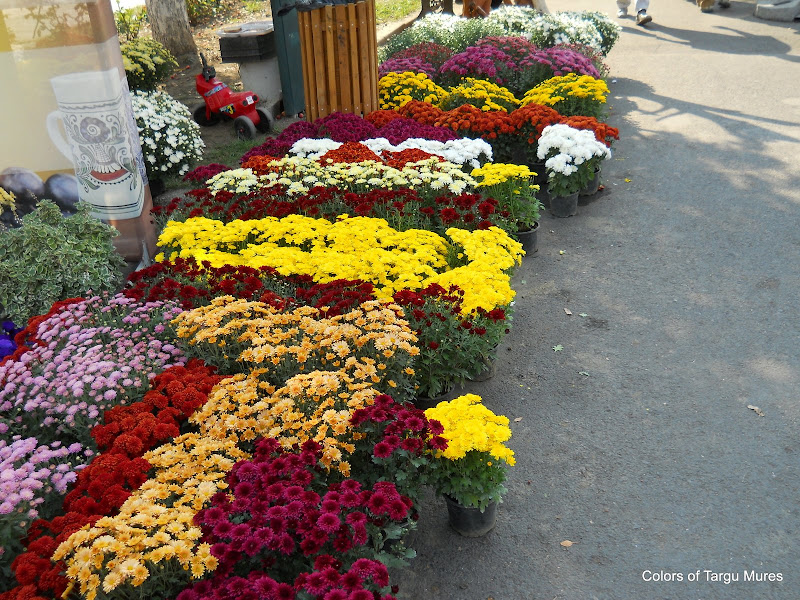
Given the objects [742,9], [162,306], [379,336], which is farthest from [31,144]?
[742,9]

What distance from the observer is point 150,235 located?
19.0 ft

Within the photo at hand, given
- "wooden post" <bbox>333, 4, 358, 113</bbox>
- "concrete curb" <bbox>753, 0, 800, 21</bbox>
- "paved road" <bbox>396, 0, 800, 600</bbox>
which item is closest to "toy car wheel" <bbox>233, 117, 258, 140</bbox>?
"wooden post" <bbox>333, 4, 358, 113</bbox>

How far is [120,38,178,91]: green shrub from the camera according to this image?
898 cm

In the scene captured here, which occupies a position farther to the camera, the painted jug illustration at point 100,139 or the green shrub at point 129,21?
the green shrub at point 129,21

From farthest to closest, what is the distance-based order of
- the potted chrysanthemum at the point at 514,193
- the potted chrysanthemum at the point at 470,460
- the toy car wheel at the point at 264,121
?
the toy car wheel at the point at 264,121 < the potted chrysanthemum at the point at 514,193 < the potted chrysanthemum at the point at 470,460

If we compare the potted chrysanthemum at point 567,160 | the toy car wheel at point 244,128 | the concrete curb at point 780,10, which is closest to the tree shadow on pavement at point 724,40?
the concrete curb at point 780,10

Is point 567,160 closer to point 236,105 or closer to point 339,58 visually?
point 339,58

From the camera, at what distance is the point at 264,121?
9008mm

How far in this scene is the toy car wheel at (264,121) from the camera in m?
8.95

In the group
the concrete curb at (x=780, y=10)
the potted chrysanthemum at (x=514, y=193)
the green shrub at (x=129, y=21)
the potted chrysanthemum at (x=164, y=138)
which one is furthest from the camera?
the concrete curb at (x=780, y=10)

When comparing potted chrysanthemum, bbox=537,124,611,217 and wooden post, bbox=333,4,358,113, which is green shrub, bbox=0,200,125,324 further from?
potted chrysanthemum, bbox=537,124,611,217

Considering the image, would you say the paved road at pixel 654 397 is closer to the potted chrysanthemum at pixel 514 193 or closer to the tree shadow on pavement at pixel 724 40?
the potted chrysanthemum at pixel 514 193

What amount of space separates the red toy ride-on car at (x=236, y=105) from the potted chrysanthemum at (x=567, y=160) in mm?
3846

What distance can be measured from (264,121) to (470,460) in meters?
6.89
